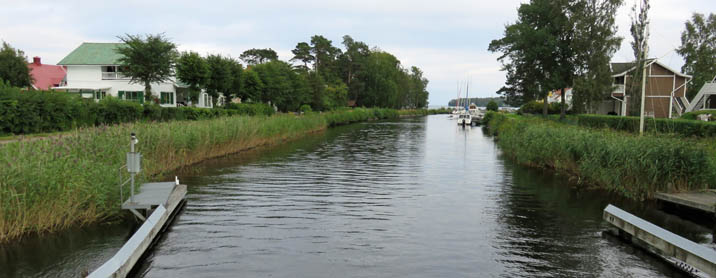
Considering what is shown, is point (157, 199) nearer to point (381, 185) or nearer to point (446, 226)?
point (446, 226)

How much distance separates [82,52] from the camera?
5584 cm

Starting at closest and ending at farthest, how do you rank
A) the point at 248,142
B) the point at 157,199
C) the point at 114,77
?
the point at 157,199
the point at 248,142
the point at 114,77

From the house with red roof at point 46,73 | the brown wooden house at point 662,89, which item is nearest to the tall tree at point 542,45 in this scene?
the brown wooden house at point 662,89

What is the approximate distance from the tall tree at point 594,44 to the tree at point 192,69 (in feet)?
115

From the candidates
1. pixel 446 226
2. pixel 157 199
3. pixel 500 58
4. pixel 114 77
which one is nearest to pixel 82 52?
pixel 114 77

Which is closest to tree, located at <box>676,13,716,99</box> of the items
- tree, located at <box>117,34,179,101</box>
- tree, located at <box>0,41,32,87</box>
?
tree, located at <box>117,34,179,101</box>

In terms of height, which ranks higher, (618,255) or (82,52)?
(82,52)

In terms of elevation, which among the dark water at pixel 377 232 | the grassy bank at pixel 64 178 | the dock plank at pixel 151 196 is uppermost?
the grassy bank at pixel 64 178

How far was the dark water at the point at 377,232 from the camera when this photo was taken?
8.70m

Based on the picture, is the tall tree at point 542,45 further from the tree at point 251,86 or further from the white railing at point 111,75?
the white railing at point 111,75

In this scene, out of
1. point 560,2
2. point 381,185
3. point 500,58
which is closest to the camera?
point 381,185

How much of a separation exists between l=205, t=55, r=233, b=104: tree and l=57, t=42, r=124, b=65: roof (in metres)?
12.2

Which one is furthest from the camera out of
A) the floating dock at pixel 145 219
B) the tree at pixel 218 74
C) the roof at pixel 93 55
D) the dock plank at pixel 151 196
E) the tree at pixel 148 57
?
the roof at pixel 93 55

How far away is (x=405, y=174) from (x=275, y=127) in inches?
641
